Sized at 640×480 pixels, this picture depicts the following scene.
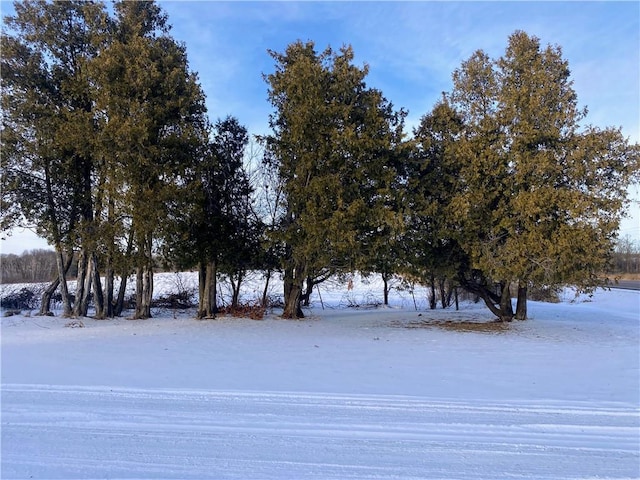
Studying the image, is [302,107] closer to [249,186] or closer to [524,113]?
[249,186]

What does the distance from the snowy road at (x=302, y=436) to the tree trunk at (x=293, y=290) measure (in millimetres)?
10701

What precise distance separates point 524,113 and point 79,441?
14818 mm

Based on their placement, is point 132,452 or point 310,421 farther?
point 310,421

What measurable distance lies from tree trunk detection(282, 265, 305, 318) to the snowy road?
10.7 meters

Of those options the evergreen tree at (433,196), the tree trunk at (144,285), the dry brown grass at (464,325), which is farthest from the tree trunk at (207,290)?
the evergreen tree at (433,196)

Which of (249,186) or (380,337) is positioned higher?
(249,186)

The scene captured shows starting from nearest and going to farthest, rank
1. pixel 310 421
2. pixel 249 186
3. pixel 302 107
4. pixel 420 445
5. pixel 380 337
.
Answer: pixel 420 445, pixel 310 421, pixel 380 337, pixel 302 107, pixel 249 186

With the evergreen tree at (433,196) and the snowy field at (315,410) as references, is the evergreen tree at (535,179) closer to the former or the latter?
the evergreen tree at (433,196)

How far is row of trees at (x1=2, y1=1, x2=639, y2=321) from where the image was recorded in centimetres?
1381

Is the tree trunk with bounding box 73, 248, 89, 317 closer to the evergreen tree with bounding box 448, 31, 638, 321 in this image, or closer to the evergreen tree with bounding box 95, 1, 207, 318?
the evergreen tree with bounding box 95, 1, 207, 318

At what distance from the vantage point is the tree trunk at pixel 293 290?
16.8 meters

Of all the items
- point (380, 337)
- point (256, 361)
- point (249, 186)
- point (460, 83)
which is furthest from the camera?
point (249, 186)

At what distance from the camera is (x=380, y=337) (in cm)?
1293

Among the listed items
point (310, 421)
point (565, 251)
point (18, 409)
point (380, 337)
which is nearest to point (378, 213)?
point (380, 337)
